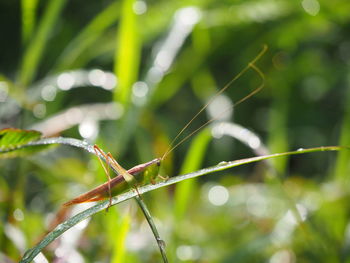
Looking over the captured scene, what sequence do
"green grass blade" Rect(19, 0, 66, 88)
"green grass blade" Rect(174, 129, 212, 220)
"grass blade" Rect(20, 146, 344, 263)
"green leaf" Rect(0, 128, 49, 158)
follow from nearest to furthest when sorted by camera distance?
"grass blade" Rect(20, 146, 344, 263)
"green leaf" Rect(0, 128, 49, 158)
"green grass blade" Rect(174, 129, 212, 220)
"green grass blade" Rect(19, 0, 66, 88)

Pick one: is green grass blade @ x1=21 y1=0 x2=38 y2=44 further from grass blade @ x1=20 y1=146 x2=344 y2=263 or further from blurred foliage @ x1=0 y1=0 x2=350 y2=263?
grass blade @ x1=20 y1=146 x2=344 y2=263

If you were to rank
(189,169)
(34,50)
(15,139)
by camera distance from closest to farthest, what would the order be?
(15,139) < (189,169) < (34,50)

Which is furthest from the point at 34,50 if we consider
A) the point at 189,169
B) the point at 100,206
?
the point at 100,206

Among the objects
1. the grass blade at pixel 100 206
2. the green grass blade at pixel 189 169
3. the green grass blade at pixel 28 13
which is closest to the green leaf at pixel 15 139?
the grass blade at pixel 100 206

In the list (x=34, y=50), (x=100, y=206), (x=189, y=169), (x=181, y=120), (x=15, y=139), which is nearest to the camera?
(x=100, y=206)

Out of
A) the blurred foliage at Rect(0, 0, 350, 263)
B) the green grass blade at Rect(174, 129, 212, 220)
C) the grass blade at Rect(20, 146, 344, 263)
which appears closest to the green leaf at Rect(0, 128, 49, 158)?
the grass blade at Rect(20, 146, 344, 263)

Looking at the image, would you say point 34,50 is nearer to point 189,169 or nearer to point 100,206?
point 189,169

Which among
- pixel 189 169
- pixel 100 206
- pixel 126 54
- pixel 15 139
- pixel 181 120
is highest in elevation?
pixel 181 120

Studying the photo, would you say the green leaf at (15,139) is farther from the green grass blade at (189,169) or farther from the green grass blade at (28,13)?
the green grass blade at (28,13)
